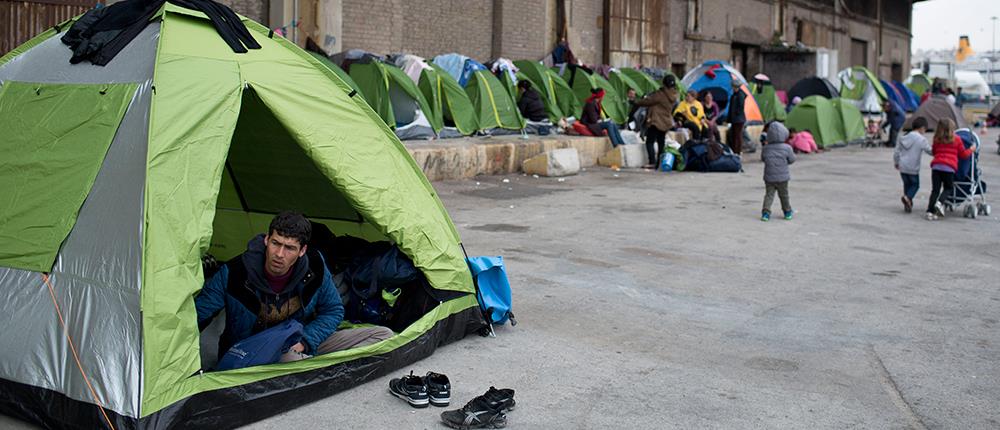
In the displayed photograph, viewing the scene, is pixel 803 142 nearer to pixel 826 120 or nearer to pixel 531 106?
pixel 826 120

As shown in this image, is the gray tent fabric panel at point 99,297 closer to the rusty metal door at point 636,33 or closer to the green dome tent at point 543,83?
the green dome tent at point 543,83

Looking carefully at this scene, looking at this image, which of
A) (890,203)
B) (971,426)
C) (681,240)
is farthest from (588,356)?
(890,203)

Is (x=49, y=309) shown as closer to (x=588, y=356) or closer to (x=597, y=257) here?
(x=588, y=356)

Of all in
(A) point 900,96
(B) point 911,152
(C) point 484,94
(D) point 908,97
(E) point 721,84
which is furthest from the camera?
(D) point 908,97

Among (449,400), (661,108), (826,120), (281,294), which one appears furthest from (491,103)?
(449,400)

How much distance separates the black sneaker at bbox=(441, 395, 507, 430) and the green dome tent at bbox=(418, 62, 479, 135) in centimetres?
1176

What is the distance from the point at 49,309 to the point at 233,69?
4.78 feet

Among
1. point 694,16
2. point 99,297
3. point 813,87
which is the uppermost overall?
point 694,16

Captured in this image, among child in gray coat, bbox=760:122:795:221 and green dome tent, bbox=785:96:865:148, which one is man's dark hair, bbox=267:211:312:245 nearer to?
child in gray coat, bbox=760:122:795:221

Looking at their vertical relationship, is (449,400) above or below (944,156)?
below

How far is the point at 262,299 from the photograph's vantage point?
4949mm

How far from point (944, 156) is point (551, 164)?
226 inches

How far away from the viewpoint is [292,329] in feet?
16.0

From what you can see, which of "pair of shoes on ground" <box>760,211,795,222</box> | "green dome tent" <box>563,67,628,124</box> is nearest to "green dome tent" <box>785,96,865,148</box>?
"green dome tent" <box>563,67,628,124</box>
